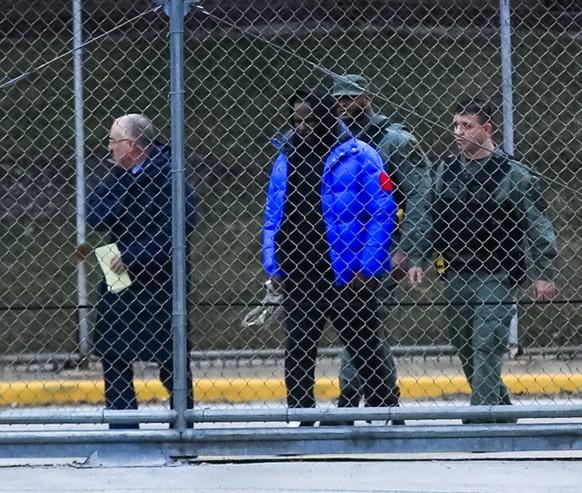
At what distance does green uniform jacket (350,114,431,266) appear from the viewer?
7172 mm

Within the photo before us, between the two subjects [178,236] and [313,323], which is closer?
[178,236]

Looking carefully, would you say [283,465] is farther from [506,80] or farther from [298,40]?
[298,40]

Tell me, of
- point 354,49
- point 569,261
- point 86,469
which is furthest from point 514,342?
point 86,469

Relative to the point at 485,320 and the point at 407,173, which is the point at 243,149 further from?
the point at 485,320

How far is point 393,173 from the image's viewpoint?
24.1ft

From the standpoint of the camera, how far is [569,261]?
10.0m

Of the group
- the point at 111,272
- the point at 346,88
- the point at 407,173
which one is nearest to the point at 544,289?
the point at 407,173

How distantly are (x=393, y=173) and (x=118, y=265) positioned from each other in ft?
4.50

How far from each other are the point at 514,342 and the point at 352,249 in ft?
9.20

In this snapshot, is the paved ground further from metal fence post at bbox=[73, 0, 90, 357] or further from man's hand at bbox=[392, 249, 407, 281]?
metal fence post at bbox=[73, 0, 90, 357]

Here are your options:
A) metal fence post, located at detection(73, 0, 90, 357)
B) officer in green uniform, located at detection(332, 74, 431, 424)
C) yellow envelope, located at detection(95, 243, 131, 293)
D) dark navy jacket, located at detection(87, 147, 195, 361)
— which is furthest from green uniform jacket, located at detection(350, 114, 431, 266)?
metal fence post, located at detection(73, 0, 90, 357)

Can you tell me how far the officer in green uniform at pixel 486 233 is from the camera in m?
7.05

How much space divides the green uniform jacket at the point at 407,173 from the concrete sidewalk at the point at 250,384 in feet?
6.96

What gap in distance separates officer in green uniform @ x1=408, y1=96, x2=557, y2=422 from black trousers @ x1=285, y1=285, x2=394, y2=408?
0.28 m
